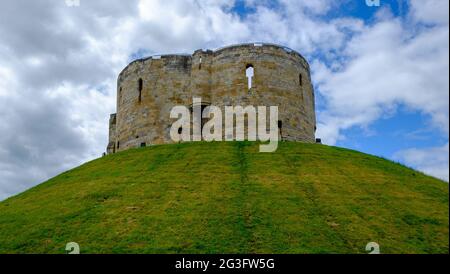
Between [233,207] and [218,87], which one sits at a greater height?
[218,87]

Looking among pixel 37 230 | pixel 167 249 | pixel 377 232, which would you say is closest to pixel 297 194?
pixel 377 232

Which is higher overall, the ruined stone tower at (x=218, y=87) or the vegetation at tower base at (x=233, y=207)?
the ruined stone tower at (x=218, y=87)

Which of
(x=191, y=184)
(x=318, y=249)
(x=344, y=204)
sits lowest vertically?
(x=318, y=249)

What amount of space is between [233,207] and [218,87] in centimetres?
1871

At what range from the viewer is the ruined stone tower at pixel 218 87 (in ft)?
110

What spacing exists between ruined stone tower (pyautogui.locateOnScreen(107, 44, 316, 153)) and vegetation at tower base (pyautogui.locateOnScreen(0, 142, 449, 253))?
8065mm

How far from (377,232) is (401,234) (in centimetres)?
72

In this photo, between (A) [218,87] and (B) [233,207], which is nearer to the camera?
(B) [233,207]

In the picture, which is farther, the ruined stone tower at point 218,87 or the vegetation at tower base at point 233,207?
the ruined stone tower at point 218,87

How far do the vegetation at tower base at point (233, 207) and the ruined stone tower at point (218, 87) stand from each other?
8065mm

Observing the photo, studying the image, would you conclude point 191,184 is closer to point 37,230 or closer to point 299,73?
point 37,230

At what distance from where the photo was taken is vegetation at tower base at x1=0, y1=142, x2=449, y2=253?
14.0 metres

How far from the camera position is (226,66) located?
34.8 m

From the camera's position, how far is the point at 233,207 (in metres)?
16.8
